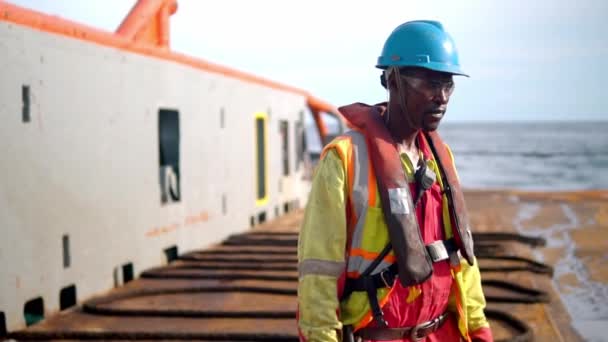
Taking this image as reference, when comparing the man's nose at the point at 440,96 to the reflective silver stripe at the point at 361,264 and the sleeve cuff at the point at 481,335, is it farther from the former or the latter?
the sleeve cuff at the point at 481,335

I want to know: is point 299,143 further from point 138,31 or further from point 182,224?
point 182,224

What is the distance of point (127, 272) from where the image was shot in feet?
23.6

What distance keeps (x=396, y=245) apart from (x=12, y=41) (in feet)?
13.1

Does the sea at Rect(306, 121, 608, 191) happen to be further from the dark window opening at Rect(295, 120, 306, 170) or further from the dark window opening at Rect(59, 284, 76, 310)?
the dark window opening at Rect(59, 284, 76, 310)

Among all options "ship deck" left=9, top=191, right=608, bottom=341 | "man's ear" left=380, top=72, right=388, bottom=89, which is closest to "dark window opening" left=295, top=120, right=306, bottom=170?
"ship deck" left=9, top=191, right=608, bottom=341

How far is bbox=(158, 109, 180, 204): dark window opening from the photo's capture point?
315 inches

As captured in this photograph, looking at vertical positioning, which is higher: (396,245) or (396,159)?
(396,159)

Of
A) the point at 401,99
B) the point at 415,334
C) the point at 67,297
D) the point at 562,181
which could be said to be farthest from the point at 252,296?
the point at 562,181

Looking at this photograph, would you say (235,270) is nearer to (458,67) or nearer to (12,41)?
(12,41)

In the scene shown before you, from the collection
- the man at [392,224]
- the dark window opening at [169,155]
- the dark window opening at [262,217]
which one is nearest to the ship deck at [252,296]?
the dark window opening at [169,155]

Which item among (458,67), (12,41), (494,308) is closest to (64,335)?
(12,41)

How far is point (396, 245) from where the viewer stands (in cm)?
249

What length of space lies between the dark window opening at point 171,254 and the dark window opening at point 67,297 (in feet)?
6.27

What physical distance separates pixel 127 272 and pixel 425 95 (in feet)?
17.2
